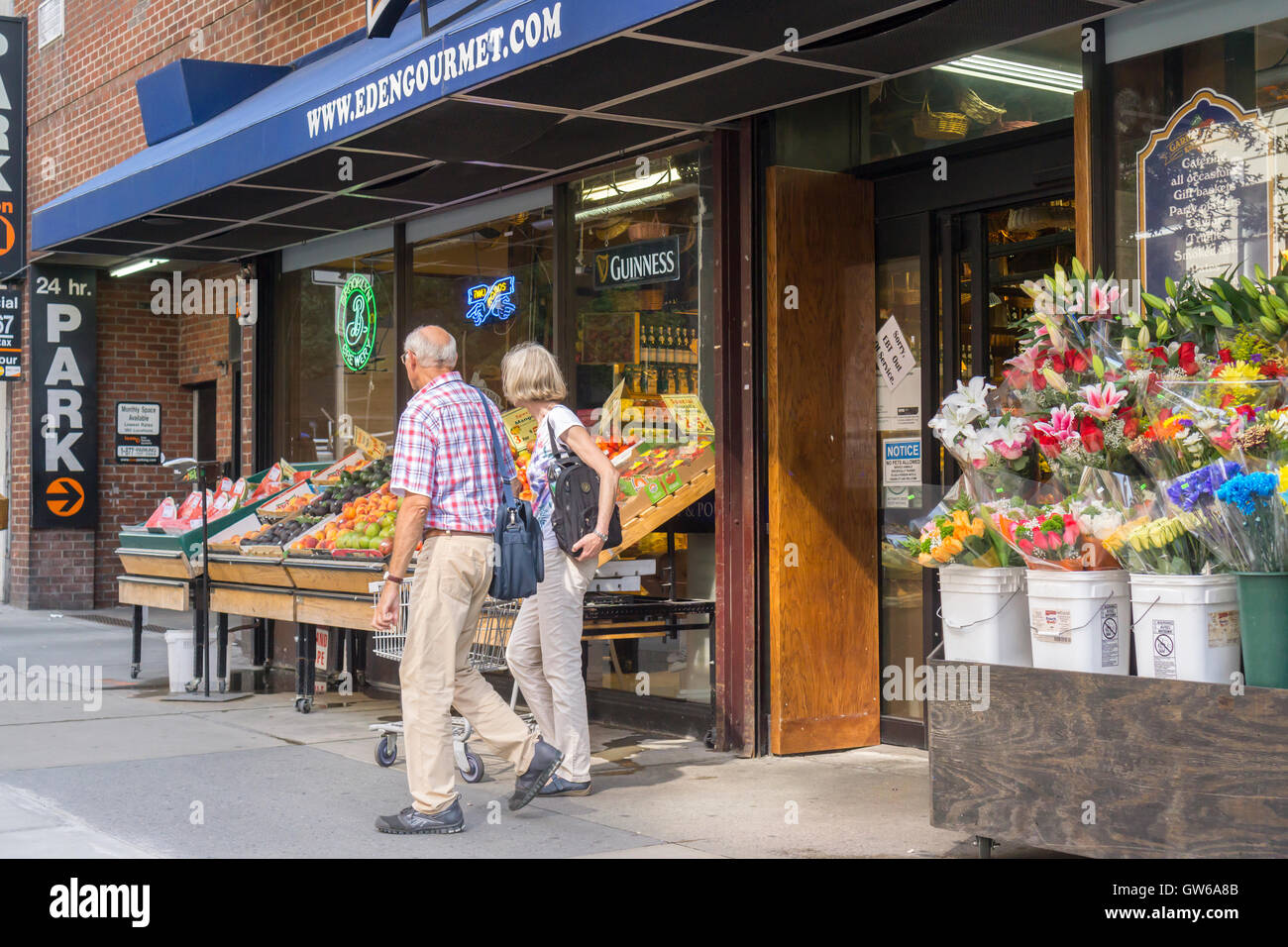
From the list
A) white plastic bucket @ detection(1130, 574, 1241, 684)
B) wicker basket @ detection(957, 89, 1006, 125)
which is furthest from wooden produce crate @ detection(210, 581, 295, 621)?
white plastic bucket @ detection(1130, 574, 1241, 684)

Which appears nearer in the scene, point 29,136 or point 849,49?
point 849,49

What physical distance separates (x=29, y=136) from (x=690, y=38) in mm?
13164

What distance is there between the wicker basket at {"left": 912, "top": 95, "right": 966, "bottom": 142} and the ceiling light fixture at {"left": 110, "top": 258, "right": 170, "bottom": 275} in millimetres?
7488

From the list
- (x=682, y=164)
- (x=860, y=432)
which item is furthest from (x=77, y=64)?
(x=860, y=432)

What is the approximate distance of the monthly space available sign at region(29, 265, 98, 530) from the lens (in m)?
15.5

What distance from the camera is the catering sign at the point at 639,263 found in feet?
27.2

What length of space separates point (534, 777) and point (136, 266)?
9469mm

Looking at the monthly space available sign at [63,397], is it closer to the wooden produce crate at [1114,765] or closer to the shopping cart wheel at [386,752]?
the shopping cart wheel at [386,752]

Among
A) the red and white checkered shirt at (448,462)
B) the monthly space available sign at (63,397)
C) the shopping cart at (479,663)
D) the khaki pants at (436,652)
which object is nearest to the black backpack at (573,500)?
the red and white checkered shirt at (448,462)

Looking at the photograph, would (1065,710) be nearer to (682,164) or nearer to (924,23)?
(924,23)

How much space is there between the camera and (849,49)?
6.32 meters

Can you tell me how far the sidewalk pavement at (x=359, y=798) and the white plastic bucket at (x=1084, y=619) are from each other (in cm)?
97

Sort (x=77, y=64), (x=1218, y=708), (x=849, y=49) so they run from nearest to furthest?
(x=1218, y=708)
(x=849, y=49)
(x=77, y=64)

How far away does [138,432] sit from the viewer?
564 inches
